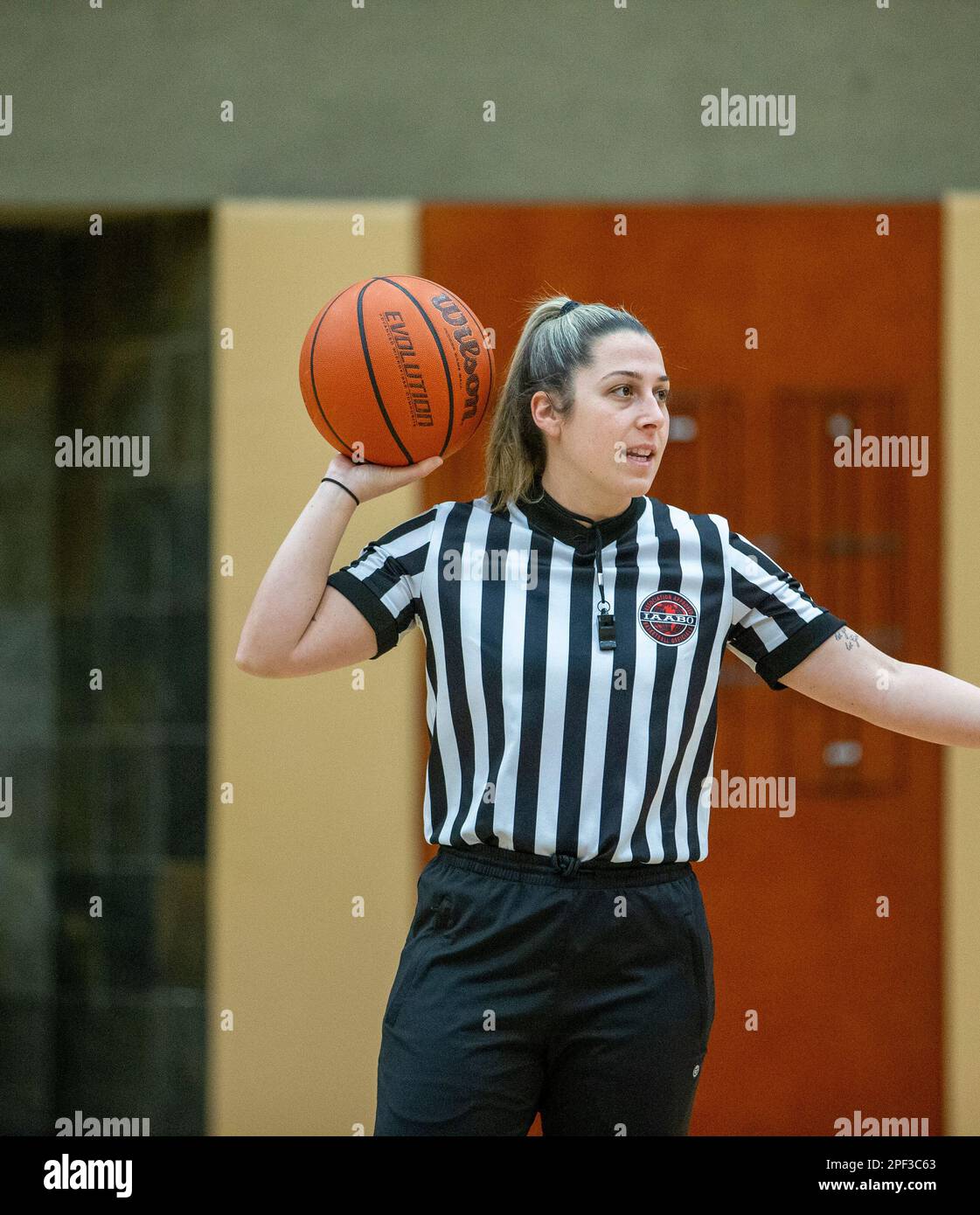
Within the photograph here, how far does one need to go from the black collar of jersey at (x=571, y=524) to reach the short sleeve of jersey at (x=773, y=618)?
19cm

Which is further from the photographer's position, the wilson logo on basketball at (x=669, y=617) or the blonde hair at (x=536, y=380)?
the blonde hair at (x=536, y=380)

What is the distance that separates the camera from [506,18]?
4.07m

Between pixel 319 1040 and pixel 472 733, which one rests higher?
pixel 472 733

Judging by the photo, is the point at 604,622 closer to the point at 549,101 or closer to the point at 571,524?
the point at 571,524

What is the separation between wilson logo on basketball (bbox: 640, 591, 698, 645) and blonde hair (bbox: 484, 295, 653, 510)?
30cm

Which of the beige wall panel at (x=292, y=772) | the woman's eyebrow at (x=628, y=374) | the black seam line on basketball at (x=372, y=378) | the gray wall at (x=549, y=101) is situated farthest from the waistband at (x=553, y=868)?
the gray wall at (x=549, y=101)

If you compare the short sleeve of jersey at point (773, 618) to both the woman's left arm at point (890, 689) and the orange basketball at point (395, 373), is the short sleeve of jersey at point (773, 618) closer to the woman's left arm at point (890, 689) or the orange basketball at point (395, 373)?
the woman's left arm at point (890, 689)

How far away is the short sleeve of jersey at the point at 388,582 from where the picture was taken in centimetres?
214

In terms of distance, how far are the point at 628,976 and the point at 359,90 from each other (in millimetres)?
3058

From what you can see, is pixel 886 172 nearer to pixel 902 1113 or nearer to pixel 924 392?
pixel 924 392

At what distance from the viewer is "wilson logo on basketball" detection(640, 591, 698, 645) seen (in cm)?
211

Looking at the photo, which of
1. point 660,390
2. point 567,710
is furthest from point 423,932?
point 660,390
